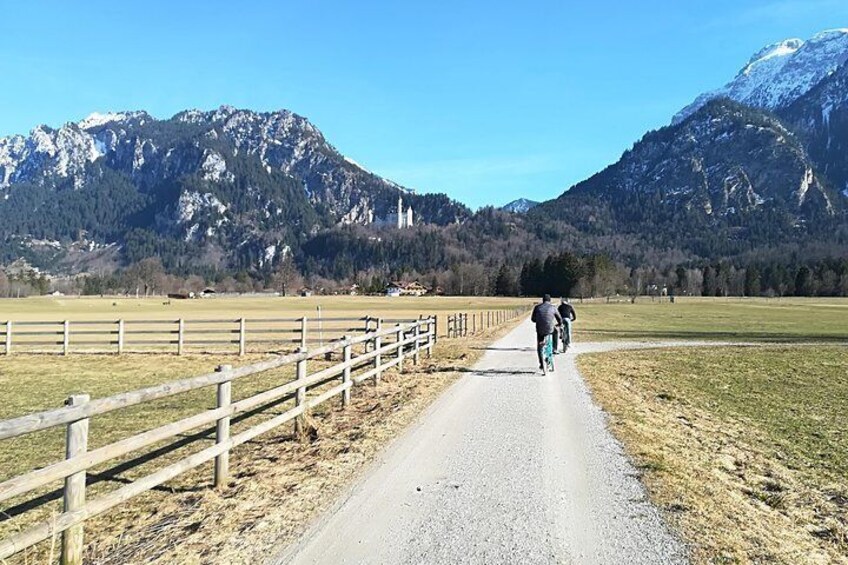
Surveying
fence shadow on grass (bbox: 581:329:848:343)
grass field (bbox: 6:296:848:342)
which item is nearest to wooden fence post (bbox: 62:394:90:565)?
grass field (bbox: 6:296:848:342)

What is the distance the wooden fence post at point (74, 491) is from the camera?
15.4 ft

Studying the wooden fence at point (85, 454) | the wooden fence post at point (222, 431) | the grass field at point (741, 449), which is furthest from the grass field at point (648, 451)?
the wooden fence at point (85, 454)

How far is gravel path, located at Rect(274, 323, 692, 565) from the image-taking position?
4969 mm

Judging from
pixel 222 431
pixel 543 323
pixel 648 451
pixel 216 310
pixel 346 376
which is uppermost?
pixel 543 323

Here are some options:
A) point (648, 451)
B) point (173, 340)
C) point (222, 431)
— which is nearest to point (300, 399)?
point (222, 431)

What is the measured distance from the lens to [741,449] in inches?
374

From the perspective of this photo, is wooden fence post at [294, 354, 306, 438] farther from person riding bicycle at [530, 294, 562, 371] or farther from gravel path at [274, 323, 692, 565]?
person riding bicycle at [530, 294, 562, 371]

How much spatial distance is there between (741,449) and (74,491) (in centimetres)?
898

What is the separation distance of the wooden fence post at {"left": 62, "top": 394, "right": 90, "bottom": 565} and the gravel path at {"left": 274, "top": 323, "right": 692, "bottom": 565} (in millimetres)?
1554

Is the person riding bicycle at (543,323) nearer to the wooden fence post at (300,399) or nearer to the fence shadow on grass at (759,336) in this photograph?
the wooden fence post at (300,399)

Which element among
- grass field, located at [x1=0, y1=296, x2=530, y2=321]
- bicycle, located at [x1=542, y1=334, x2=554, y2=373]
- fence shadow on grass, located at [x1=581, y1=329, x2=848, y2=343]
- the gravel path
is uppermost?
bicycle, located at [x1=542, y1=334, x2=554, y2=373]

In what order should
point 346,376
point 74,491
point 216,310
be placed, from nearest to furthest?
point 74,491 < point 346,376 < point 216,310

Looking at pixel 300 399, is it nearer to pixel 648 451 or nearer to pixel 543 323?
pixel 648 451

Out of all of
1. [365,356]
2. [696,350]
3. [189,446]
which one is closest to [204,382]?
[189,446]
